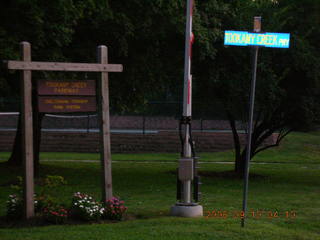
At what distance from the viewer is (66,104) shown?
11.2 metres

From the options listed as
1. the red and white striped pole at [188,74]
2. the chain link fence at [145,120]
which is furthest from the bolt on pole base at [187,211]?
the chain link fence at [145,120]

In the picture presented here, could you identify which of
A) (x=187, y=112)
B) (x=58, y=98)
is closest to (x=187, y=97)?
(x=187, y=112)

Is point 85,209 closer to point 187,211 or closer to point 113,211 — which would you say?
point 113,211

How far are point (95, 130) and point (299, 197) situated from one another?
19.1 m

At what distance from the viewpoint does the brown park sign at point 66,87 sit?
36.2 feet

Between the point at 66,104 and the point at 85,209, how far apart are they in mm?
1771

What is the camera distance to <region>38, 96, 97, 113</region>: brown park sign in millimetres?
11008

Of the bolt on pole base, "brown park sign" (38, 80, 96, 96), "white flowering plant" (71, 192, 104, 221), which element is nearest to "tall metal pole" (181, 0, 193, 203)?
the bolt on pole base

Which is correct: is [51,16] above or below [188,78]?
above

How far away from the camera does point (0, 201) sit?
14336mm

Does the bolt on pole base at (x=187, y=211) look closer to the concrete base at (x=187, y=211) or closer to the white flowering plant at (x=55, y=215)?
the concrete base at (x=187, y=211)

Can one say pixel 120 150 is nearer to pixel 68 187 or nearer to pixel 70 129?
pixel 70 129

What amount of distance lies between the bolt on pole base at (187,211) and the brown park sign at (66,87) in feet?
7.90

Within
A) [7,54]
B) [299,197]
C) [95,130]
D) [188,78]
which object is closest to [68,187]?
[7,54]
